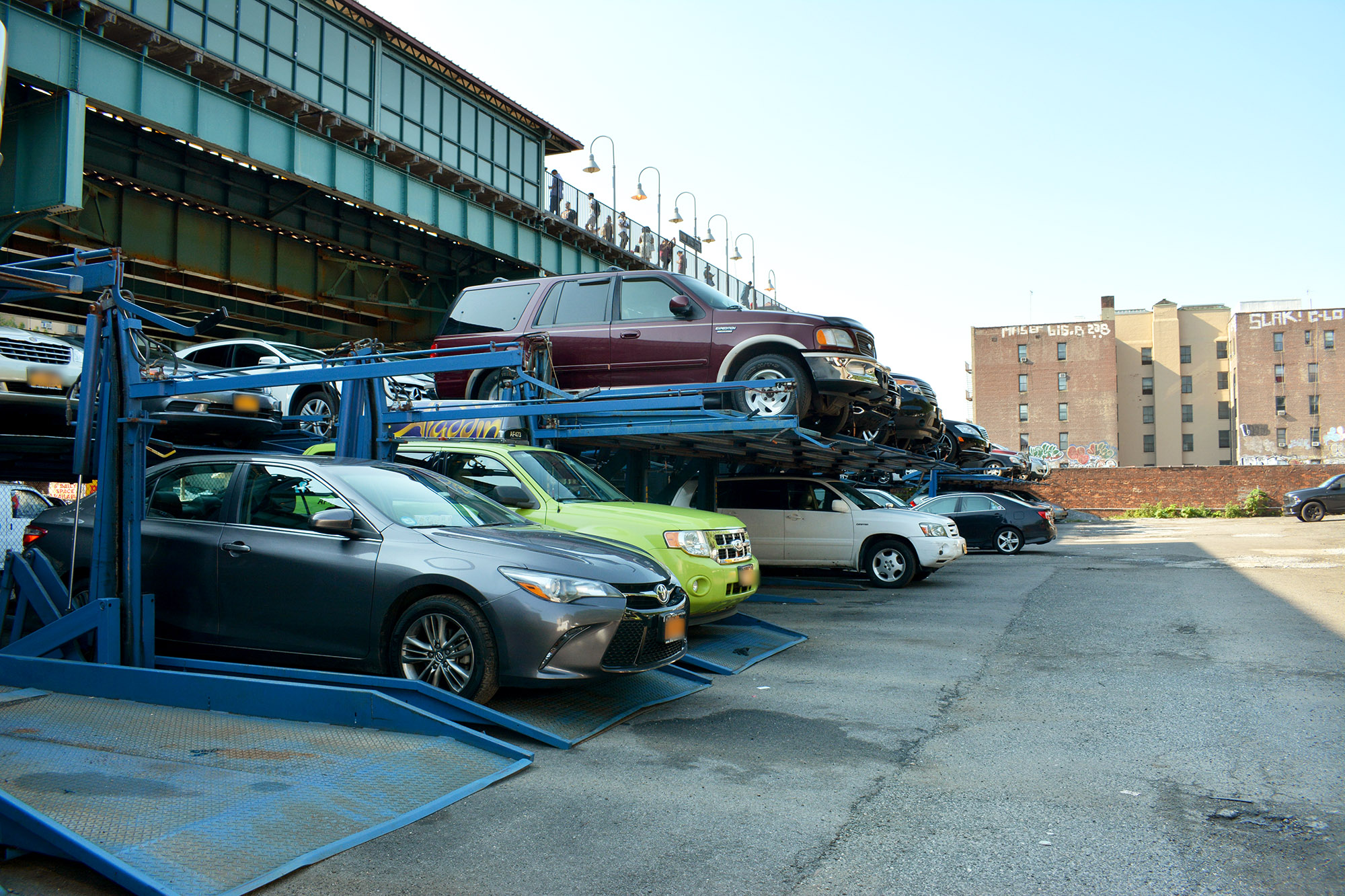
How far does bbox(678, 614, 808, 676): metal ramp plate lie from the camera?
24.2 ft

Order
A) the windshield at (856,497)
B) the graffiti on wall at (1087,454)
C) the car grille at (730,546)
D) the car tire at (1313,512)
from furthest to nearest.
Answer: the graffiti on wall at (1087,454) < the car tire at (1313,512) < the windshield at (856,497) < the car grille at (730,546)

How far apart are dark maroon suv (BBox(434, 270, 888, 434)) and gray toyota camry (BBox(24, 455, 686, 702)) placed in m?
3.82

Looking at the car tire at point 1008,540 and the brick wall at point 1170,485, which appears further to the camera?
the brick wall at point 1170,485

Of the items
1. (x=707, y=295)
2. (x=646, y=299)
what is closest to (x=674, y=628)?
(x=707, y=295)

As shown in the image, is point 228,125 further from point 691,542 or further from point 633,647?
point 633,647

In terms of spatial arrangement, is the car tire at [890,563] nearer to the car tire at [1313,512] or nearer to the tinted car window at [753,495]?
the tinted car window at [753,495]

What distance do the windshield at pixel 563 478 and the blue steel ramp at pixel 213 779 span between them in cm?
333

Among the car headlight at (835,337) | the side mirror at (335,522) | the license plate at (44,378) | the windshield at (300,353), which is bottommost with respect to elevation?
the side mirror at (335,522)

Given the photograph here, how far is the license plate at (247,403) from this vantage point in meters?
7.69

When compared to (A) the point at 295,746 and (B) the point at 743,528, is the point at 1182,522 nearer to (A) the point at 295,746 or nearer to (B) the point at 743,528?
(B) the point at 743,528

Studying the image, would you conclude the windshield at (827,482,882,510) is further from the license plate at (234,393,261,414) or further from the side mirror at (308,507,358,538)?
the side mirror at (308,507,358,538)

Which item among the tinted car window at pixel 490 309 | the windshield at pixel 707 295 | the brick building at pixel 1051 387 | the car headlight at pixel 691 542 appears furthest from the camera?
the brick building at pixel 1051 387

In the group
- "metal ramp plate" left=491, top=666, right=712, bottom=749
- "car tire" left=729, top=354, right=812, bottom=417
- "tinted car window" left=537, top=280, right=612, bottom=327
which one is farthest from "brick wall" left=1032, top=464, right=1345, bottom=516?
"metal ramp plate" left=491, top=666, right=712, bottom=749

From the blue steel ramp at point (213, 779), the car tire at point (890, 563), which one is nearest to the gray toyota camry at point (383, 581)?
the blue steel ramp at point (213, 779)
